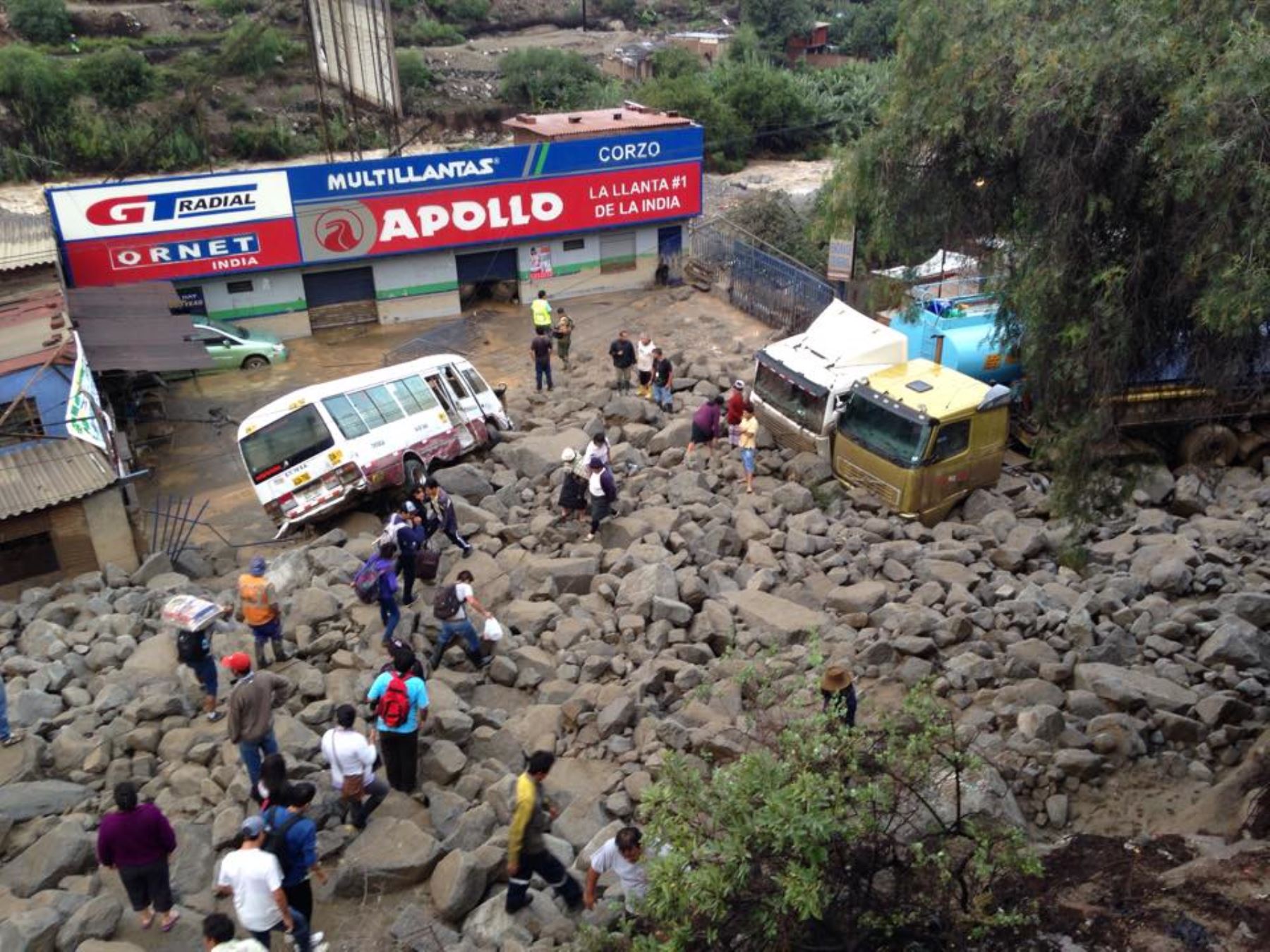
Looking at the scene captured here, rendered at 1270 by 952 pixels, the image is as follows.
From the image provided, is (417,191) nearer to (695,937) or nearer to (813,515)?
(813,515)

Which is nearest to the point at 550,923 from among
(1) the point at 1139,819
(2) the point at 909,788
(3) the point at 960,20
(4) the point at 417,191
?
(2) the point at 909,788

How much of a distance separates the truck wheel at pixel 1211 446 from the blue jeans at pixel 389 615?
9.69 metres

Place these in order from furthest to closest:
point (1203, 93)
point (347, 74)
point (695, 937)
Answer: point (347, 74) < point (1203, 93) < point (695, 937)

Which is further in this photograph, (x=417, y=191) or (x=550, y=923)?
(x=417, y=191)

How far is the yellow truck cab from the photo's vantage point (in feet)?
46.0

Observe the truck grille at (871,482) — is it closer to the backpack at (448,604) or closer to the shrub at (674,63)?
the backpack at (448,604)

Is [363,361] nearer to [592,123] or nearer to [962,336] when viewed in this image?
[592,123]

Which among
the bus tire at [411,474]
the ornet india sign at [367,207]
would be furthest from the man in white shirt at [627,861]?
the ornet india sign at [367,207]

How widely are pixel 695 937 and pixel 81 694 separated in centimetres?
729

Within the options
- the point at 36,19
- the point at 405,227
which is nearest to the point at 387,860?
the point at 405,227

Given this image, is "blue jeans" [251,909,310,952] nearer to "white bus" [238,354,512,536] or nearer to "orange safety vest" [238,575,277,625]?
"orange safety vest" [238,575,277,625]

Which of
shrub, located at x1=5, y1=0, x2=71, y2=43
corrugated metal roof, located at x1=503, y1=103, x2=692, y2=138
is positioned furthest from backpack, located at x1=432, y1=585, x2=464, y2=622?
shrub, located at x1=5, y1=0, x2=71, y2=43

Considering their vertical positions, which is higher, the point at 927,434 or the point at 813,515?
the point at 927,434

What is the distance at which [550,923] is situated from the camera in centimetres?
749
